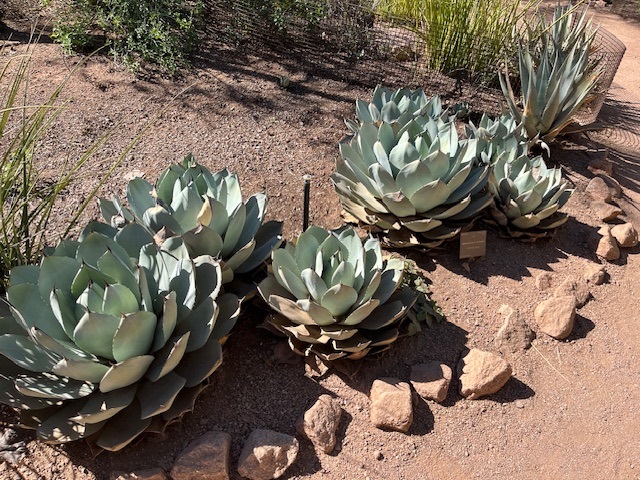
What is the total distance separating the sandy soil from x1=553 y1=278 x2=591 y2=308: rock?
2.0 inches

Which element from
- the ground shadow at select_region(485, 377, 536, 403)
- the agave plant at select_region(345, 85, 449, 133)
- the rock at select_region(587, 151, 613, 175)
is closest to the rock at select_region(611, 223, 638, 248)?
the rock at select_region(587, 151, 613, 175)

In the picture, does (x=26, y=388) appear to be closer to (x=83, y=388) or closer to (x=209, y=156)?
(x=83, y=388)

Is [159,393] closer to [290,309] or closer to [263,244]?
[290,309]

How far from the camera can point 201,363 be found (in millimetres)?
1822

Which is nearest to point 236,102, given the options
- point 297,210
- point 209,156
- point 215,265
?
point 209,156

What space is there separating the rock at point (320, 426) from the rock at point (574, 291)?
1.33m

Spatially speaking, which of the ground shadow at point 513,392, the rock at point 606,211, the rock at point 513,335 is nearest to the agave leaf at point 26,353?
the ground shadow at point 513,392

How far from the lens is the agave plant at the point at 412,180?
250cm

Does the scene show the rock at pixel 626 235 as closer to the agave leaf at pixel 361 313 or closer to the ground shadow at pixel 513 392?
the ground shadow at pixel 513 392

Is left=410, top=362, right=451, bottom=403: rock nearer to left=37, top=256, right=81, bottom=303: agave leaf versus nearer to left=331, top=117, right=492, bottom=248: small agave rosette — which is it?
left=331, top=117, right=492, bottom=248: small agave rosette

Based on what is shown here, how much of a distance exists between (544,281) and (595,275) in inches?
12.5

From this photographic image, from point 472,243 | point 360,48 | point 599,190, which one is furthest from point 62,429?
point 360,48

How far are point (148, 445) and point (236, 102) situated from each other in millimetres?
2499

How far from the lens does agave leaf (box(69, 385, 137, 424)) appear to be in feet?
5.27
